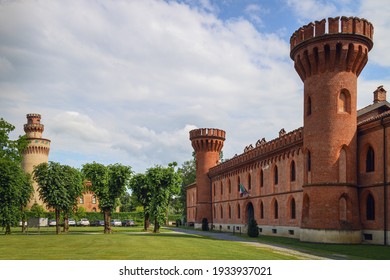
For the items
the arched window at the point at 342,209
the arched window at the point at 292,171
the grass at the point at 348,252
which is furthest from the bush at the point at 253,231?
the grass at the point at 348,252

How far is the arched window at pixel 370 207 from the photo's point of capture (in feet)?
98.6

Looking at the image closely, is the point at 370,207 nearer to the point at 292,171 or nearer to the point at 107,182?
the point at 292,171

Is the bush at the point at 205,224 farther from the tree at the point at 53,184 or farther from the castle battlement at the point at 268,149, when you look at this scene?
the tree at the point at 53,184

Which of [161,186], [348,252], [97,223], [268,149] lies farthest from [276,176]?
[97,223]

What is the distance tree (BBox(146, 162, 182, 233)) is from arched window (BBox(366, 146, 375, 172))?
2097 cm

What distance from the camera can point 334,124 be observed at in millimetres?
30797

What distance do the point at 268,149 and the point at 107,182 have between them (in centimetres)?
1701

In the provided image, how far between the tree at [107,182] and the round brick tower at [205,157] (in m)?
17.4

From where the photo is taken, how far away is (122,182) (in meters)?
47.0

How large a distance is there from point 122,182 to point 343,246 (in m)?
25.7

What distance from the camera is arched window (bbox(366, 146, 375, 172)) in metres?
30.5

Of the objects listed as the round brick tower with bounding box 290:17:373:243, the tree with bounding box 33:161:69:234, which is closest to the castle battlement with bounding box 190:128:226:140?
the tree with bounding box 33:161:69:234
